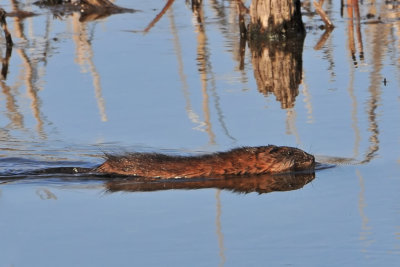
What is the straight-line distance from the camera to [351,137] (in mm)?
9359

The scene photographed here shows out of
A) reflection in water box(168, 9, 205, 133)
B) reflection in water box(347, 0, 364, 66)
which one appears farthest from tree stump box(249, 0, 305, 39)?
reflection in water box(168, 9, 205, 133)

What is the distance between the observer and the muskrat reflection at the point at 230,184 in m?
8.11

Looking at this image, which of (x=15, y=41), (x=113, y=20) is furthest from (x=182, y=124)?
(x=113, y=20)

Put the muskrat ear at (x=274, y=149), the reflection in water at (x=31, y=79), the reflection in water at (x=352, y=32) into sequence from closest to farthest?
the muskrat ear at (x=274, y=149)
the reflection in water at (x=31, y=79)
the reflection in water at (x=352, y=32)

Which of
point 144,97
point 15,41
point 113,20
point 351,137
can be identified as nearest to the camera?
point 351,137

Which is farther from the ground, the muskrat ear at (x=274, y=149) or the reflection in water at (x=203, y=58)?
the muskrat ear at (x=274, y=149)

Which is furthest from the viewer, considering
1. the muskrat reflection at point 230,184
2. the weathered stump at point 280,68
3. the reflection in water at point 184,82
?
the weathered stump at point 280,68

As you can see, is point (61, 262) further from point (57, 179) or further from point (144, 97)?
point (144, 97)

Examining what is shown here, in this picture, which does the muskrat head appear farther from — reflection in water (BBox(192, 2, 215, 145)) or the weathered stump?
the weathered stump

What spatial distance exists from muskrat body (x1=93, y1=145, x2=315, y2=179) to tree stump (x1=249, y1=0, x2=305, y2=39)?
262 inches

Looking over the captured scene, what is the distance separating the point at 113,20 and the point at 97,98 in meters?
6.46

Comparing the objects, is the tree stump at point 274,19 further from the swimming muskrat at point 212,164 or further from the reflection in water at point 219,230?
the reflection in water at point 219,230

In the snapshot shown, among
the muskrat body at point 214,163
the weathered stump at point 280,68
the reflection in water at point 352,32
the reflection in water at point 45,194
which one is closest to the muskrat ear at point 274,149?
the muskrat body at point 214,163

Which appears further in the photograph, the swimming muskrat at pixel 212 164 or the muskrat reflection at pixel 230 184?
the swimming muskrat at pixel 212 164
